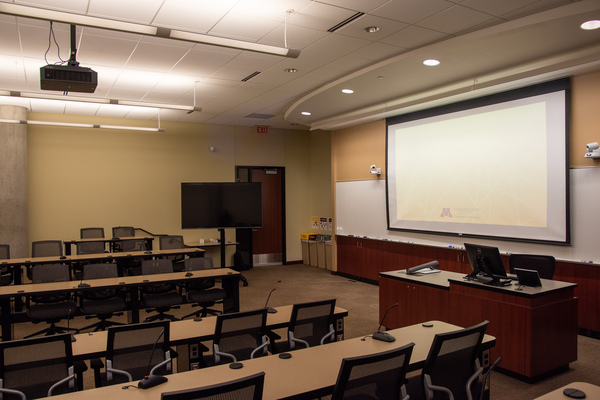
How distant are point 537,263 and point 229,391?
15.0ft

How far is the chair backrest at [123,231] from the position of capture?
9.27 m

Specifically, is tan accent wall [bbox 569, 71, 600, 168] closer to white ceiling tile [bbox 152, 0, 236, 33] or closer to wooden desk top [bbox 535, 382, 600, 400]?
wooden desk top [bbox 535, 382, 600, 400]

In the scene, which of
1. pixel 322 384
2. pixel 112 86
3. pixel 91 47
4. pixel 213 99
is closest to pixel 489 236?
pixel 322 384

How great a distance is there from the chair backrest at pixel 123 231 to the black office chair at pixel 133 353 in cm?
641

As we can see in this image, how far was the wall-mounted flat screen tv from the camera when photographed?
925 centimetres

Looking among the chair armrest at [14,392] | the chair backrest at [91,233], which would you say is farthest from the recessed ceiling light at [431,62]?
the chair backrest at [91,233]

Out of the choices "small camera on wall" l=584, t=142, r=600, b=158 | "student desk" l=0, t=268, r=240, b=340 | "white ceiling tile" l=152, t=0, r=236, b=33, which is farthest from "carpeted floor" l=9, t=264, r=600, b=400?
"white ceiling tile" l=152, t=0, r=236, b=33

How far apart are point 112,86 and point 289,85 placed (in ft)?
9.52

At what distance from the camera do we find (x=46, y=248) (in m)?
7.68

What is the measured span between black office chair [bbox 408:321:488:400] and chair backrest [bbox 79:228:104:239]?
7808 mm

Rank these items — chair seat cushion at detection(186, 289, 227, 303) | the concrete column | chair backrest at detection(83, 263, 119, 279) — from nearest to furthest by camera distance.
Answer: chair backrest at detection(83, 263, 119, 279)
chair seat cushion at detection(186, 289, 227, 303)
the concrete column

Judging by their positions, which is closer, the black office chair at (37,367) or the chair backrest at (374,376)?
the chair backrest at (374,376)

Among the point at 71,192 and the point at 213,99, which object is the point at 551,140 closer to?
the point at 213,99

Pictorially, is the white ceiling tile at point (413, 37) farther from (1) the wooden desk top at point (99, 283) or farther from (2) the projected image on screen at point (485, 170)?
(1) the wooden desk top at point (99, 283)
